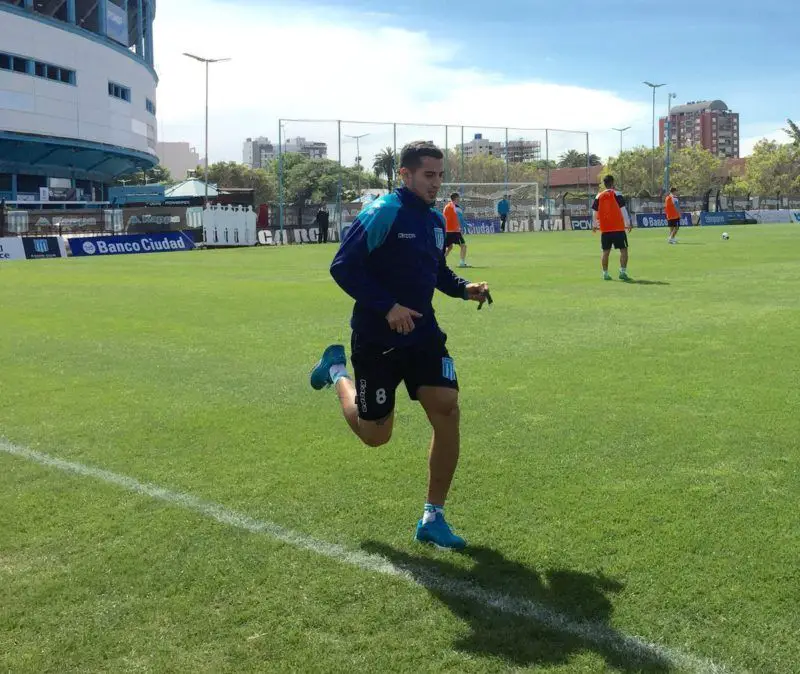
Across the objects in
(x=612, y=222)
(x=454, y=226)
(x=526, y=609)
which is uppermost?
(x=454, y=226)

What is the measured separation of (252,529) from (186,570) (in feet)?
1.77

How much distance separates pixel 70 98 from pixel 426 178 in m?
65.4

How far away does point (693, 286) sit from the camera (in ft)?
52.1

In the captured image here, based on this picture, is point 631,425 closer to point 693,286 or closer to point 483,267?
point 693,286

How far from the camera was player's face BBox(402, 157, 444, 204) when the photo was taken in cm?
421

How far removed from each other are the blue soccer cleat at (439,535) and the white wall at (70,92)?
61.0m

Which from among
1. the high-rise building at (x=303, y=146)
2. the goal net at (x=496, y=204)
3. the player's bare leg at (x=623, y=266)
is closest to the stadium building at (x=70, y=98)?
the high-rise building at (x=303, y=146)

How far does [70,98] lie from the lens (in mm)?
62469

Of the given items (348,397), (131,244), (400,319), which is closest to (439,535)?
(348,397)

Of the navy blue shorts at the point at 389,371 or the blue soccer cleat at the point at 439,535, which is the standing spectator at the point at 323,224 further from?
the blue soccer cleat at the point at 439,535

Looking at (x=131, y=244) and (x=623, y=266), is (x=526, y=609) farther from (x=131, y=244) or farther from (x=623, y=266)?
(x=131, y=244)

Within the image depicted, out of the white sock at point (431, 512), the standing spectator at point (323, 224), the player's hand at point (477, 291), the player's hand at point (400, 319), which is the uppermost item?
the standing spectator at point (323, 224)

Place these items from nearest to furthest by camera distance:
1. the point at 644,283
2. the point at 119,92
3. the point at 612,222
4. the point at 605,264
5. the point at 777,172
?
the point at 644,283 → the point at 612,222 → the point at 605,264 → the point at 119,92 → the point at 777,172

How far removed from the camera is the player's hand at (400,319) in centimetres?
398
